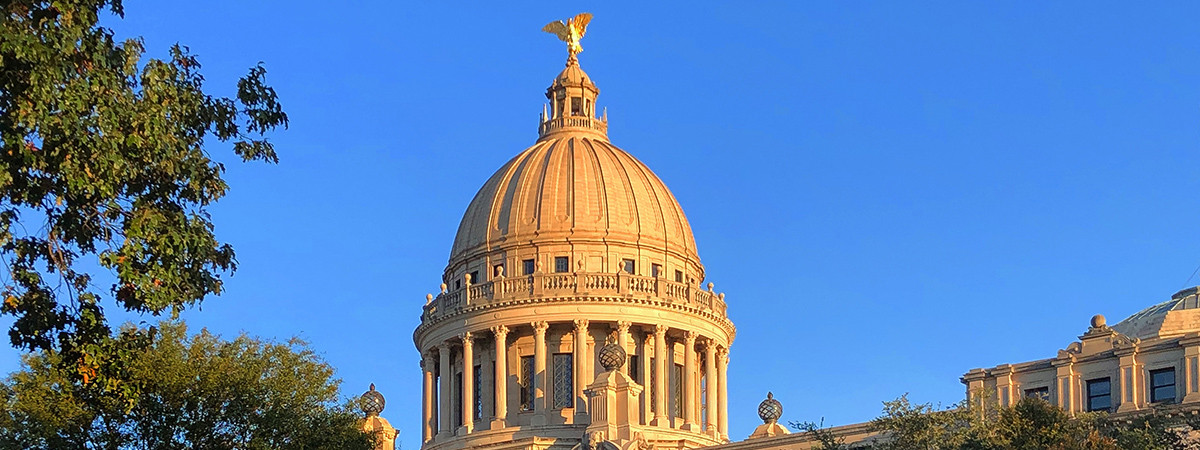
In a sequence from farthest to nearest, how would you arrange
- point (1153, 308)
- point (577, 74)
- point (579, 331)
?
point (577, 74)
point (579, 331)
point (1153, 308)

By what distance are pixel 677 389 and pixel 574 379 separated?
21.6 ft

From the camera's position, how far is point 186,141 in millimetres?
31812

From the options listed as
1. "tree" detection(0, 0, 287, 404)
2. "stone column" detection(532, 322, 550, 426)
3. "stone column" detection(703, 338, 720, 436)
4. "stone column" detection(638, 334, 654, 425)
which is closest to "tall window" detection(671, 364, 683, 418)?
"stone column" detection(703, 338, 720, 436)

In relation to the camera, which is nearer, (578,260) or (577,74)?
(578,260)

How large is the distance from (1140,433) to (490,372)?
55.4m

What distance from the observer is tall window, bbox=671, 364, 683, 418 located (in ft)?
333

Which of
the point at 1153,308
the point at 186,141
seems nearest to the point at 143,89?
the point at 186,141

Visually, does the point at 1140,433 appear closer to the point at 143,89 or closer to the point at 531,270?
→ the point at 143,89

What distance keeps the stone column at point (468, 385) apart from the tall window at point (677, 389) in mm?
9962

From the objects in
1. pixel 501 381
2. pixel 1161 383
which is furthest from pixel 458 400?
pixel 1161 383

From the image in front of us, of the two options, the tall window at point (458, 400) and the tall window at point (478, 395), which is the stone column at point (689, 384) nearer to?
the tall window at point (478, 395)

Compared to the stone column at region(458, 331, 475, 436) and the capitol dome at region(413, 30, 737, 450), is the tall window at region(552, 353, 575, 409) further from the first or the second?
the stone column at region(458, 331, 475, 436)

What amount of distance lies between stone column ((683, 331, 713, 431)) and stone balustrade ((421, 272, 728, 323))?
1.83 meters

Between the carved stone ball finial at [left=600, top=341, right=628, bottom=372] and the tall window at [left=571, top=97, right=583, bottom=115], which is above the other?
the tall window at [left=571, top=97, right=583, bottom=115]
